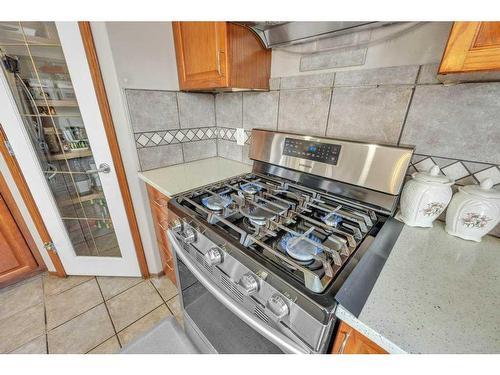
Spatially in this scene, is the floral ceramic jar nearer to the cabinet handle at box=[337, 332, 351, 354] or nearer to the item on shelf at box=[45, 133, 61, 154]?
the cabinet handle at box=[337, 332, 351, 354]

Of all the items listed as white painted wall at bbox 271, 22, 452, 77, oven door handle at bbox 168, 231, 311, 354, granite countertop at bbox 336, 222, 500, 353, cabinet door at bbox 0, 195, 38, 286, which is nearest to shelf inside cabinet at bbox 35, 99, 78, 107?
cabinet door at bbox 0, 195, 38, 286

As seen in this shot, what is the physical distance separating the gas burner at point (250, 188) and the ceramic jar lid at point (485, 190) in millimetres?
715

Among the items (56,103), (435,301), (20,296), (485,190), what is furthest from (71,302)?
(485,190)

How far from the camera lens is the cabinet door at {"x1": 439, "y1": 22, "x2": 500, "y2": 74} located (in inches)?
16.8

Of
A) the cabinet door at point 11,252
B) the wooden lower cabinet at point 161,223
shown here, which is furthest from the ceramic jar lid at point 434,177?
the cabinet door at point 11,252

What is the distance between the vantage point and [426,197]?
2.28ft

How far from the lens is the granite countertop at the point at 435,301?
0.39 m

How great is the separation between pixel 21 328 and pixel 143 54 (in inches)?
68.8

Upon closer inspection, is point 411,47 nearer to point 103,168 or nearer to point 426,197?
point 426,197

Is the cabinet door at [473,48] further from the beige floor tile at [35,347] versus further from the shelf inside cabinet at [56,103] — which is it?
the beige floor tile at [35,347]

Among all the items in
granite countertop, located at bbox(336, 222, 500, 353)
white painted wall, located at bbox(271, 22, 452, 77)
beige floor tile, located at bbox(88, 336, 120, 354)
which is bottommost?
beige floor tile, located at bbox(88, 336, 120, 354)

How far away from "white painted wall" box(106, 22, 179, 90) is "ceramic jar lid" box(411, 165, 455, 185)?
1327mm
